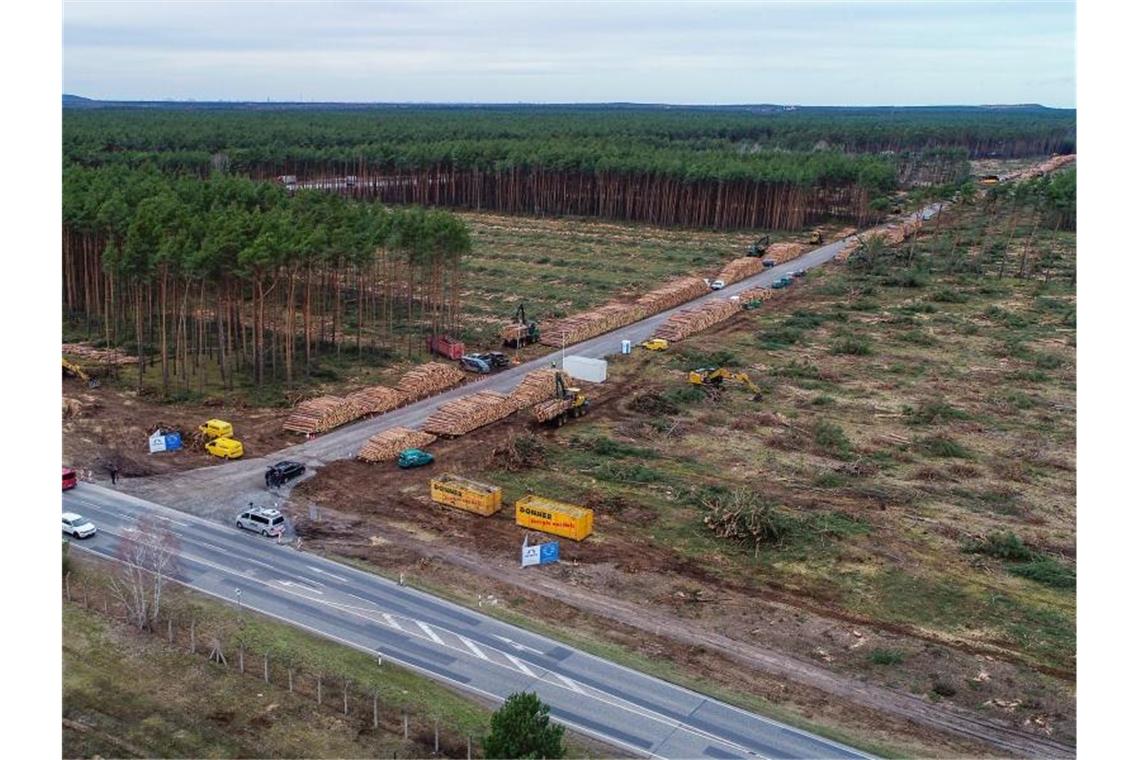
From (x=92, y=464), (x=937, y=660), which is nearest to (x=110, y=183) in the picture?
(x=92, y=464)

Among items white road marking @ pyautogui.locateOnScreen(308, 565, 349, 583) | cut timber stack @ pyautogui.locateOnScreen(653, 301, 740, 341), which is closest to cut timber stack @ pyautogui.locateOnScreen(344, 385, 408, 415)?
white road marking @ pyautogui.locateOnScreen(308, 565, 349, 583)

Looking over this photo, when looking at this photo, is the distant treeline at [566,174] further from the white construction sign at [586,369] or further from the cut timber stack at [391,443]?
the cut timber stack at [391,443]

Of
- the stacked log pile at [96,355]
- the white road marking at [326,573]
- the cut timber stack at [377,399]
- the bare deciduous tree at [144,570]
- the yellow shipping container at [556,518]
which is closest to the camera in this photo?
the bare deciduous tree at [144,570]

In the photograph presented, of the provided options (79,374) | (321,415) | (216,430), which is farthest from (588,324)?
(79,374)

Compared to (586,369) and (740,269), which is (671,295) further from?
(586,369)

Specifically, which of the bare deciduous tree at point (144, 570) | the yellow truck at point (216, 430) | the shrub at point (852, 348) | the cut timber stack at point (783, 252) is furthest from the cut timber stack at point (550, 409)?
the cut timber stack at point (783, 252)

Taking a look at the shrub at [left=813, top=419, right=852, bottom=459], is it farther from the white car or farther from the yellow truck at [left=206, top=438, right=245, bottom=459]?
the white car
